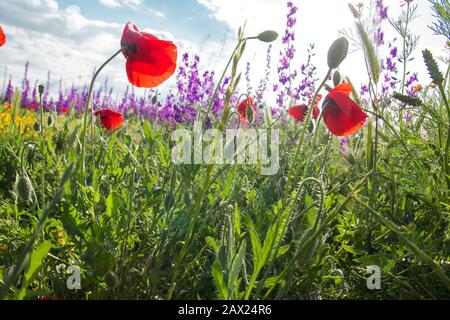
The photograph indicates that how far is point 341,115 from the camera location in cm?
128

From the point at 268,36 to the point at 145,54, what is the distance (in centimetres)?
37

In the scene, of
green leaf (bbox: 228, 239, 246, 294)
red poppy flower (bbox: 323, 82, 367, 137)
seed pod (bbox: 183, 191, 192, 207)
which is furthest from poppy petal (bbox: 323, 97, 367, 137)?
green leaf (bbox: 228, 239, 246, 294)

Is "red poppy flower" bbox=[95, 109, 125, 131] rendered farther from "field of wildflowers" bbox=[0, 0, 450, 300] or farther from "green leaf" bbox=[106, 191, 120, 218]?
"green leaf" bbox=[106, 191, 120, 218]

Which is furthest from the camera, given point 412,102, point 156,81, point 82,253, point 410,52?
point 410,52

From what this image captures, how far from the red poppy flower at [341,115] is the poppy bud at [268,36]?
0.88 feet

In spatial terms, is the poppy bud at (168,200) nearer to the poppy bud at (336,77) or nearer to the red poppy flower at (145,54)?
the red poppy flower at (145,54)

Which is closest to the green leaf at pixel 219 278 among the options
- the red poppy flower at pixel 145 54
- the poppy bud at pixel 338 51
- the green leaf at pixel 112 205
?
the green leaf at pixel 112 205

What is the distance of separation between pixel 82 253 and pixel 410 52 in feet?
5.90

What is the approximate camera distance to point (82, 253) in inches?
44.7
